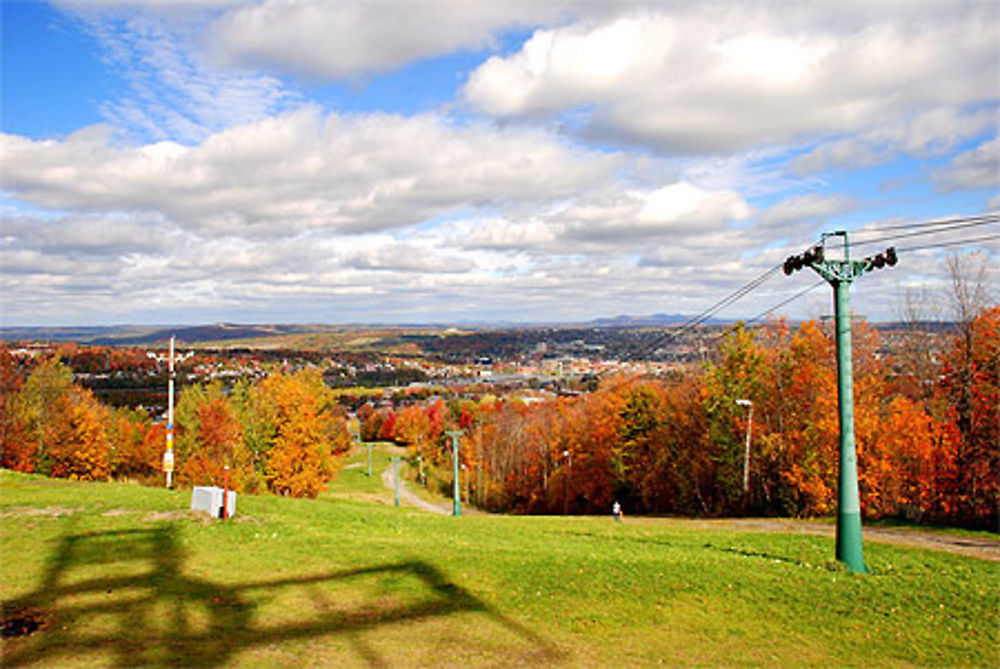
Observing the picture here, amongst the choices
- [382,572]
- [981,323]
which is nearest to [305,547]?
[382,572]

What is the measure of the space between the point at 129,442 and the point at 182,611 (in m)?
62.6

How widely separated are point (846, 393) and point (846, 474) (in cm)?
178

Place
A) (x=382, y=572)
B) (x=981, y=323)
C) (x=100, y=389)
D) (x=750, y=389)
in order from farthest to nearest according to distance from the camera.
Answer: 1. (x=100, y=389)
2. (x=750, y=389)
3. (x=981, y=323)
4. (x=382, y=572)

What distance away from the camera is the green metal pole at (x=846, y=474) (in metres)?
14.8

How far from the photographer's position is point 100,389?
198ft

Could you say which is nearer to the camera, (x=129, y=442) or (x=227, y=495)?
(x=227, y=495)

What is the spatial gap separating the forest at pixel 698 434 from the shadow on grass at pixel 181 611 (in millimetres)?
28179

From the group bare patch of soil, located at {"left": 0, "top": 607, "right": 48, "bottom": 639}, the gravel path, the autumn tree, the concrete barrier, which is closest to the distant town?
the autumn tree

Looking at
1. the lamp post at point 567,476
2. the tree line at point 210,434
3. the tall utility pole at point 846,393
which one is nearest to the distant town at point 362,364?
the tree line at point 210,434

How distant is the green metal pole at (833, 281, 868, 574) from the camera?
14.8 metres

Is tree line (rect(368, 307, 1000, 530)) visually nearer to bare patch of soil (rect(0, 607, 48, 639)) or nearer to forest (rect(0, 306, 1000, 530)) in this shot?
forest (rect(0, 306, 1000, 530))

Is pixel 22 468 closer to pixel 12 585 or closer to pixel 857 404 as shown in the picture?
pixel 12 585

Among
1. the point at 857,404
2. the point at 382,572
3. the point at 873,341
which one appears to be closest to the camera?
the point at 382,572

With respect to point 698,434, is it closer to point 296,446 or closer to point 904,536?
point 904,536
